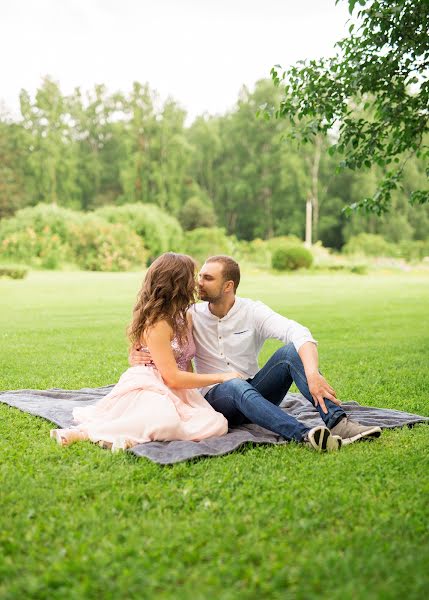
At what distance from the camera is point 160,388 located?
13.5 feet

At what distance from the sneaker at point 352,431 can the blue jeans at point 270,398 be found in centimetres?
4

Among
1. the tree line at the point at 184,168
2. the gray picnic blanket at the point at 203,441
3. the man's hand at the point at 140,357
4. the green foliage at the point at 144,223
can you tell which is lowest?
the gray picnic blanket at the point at 203,441

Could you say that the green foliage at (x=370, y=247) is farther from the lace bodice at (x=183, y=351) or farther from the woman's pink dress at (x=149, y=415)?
the woman's pink dress at (x=149, y=415)

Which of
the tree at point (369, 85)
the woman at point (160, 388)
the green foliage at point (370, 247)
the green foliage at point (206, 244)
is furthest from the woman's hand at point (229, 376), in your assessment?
the green foliage at point (370, 247)

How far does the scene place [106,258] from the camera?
2761 cm

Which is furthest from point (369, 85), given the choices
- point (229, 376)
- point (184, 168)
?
point (184, 168)

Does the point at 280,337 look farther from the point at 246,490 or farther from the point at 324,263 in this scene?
the point at 324,263

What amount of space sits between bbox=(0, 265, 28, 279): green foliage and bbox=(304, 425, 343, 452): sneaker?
1974cm

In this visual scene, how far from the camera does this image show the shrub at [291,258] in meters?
28.4

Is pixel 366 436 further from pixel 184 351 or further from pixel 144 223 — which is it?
pixel 144 223

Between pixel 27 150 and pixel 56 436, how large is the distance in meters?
43.8

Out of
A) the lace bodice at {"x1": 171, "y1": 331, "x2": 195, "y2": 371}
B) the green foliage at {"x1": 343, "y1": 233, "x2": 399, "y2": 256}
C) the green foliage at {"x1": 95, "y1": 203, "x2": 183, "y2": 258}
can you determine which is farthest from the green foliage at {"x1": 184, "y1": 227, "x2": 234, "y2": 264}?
the lace bodice at {"x1": 171, "y1": 331, "x2": 195, "y2": 371}

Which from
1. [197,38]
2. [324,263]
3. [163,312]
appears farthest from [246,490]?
Answer: [197,38]

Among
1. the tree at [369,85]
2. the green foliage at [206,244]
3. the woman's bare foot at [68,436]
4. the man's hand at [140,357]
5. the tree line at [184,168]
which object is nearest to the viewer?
the woman's bare foot at [68,436]
